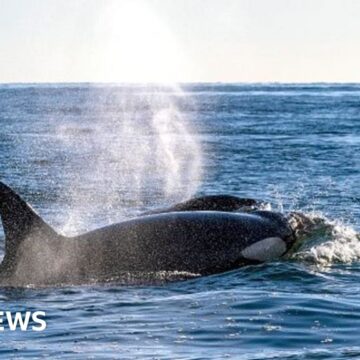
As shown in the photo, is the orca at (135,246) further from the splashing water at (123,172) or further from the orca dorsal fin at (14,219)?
the splashing water at (123,172)

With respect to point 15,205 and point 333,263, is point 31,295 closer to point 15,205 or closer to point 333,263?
point 15,205

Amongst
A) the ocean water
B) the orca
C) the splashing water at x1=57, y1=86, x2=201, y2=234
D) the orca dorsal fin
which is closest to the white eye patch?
the orca

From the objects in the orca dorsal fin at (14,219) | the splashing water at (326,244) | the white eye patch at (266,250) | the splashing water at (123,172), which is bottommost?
the splashing water at (123,172)

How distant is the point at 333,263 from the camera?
13984 mm

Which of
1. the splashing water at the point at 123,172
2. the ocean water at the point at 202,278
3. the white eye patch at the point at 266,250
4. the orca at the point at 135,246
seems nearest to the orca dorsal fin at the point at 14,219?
the orca at the point at 135,246

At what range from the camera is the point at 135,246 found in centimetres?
1299

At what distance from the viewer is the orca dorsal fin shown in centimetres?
1253

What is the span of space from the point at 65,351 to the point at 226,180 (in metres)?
16.7

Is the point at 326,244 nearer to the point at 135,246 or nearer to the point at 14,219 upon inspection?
the point at 135,246

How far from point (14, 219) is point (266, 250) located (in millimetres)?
3067

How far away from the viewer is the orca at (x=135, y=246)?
1263 centimetres

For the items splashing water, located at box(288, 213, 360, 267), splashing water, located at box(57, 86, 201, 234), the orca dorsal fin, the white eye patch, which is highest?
the orca dorsal fin

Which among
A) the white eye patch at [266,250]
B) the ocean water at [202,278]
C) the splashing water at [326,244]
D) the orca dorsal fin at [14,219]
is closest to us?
the ocean water at [202,278]

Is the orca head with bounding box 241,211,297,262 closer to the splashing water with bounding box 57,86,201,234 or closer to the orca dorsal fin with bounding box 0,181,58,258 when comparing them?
the orca dorsal fin with bounding box 0,181,58,258
